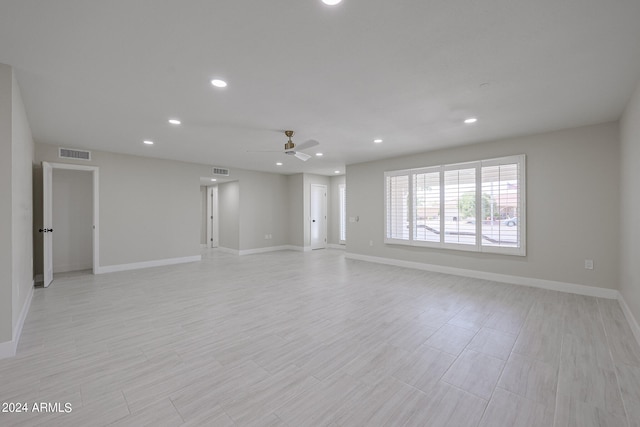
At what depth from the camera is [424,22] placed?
76.0 inches

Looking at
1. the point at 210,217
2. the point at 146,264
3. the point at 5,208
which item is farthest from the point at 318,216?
the point at 5,208

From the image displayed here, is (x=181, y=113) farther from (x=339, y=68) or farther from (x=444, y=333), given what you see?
(x=444, y=333)

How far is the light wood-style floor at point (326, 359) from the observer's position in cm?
176

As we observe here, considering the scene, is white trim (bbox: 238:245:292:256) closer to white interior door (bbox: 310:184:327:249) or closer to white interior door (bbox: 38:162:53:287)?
white interior door (bbox: 310:184:327:249)

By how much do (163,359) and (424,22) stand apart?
339 centimetres

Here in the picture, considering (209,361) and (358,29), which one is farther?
(209,361)

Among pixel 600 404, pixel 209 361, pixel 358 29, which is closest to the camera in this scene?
pixel 600 404

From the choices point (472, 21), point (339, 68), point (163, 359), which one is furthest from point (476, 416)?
point (339, 68)

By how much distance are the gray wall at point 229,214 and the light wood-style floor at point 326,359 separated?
4.12 metres

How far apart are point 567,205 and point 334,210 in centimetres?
643

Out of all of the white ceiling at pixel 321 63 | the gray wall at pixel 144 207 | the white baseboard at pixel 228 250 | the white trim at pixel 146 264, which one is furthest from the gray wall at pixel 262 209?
the white ceiling at pixel 321 63

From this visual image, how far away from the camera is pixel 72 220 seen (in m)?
6.12

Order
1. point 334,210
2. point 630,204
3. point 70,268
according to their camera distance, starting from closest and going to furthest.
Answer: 1. point 630,204
2. point 70,268
3. point 334,210

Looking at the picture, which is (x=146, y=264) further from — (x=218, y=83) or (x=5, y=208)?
(x=218, y=83)
